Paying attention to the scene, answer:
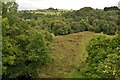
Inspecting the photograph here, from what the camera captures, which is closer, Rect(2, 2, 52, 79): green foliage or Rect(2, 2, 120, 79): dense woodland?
Rect(2, 2, 120, 79): dense woodland

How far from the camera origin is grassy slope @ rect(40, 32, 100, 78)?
2062 inches

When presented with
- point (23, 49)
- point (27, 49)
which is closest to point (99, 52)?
point (27, 49)

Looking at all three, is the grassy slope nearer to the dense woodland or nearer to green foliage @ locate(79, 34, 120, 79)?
the dense woodland

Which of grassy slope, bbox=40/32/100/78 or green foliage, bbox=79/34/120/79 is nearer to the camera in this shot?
green foliage, bbox=79/34/120/79

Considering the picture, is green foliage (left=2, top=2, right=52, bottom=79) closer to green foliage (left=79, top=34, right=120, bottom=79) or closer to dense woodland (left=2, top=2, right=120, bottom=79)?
dense woodland (left=2, top=2, right=120, bottom=79)

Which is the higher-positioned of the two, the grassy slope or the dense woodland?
the dense woodland

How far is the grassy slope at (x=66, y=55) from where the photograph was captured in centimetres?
5237

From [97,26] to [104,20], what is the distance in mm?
2896

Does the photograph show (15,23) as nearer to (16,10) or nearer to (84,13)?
(16,10)

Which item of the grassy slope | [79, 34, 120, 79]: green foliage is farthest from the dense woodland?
the grassy slope

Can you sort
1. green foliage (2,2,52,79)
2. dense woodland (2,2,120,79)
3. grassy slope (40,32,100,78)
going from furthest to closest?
grassy slope (40,32,100,78) → green foliage (2,2,52,79) → dense woodland (2,2,120,79)

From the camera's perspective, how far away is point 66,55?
6141cm

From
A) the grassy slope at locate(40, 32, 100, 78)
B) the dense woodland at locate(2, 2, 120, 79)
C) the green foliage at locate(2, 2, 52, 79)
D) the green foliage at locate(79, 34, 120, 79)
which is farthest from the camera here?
the grassy slope at locate(40, 32, 100, 78)

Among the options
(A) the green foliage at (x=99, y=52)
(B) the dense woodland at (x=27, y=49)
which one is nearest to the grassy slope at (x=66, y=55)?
(B) the dense woodland at (x=27, y=49)
